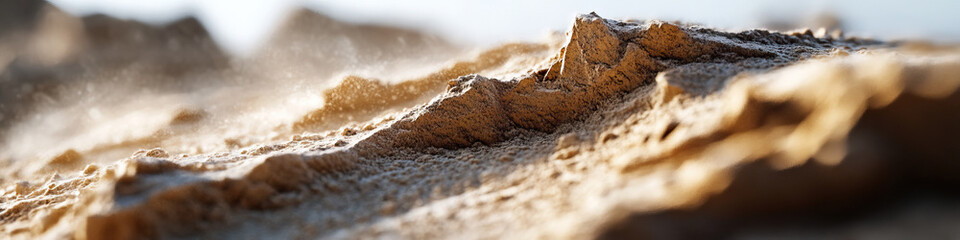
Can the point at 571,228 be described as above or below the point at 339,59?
below

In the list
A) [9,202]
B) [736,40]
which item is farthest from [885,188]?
[9,202]

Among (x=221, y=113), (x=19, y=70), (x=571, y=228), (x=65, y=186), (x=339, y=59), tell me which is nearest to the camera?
(x=571, y=228)

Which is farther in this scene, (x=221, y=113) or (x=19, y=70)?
(x=19, y=70)

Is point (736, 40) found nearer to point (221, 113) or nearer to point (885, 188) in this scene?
point (885, 188)

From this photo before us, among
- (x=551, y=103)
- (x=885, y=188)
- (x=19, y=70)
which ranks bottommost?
(x=885, y=188)

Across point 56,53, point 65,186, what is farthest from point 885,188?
point 56,53

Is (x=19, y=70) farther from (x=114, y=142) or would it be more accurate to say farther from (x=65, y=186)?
(x=65, y=186)

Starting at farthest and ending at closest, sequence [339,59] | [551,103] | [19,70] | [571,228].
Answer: [19,70], [339,59], [551,103], [571,228]
